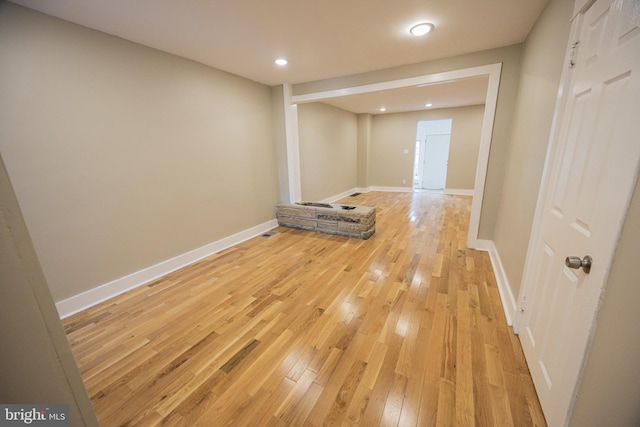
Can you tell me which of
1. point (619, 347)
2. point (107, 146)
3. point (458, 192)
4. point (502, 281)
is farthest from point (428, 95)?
point (107, 146)

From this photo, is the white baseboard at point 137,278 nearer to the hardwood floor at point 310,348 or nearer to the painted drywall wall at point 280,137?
the hardwood floor at point 310,348

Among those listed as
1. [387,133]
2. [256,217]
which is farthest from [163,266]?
[387,133]

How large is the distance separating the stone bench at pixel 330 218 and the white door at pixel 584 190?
2267 millimetres

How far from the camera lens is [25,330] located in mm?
583

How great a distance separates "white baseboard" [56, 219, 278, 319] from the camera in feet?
6.89

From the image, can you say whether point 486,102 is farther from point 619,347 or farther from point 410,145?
point 410,145

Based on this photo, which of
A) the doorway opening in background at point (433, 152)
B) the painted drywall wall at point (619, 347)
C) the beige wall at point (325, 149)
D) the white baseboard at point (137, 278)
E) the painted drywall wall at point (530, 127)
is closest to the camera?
the painted drywall wall at point (619, 347)

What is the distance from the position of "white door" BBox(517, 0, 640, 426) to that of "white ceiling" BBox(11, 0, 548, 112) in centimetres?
113

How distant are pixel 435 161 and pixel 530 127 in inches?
251

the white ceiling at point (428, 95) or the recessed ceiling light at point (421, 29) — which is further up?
the white ceiling at point (428, 95)

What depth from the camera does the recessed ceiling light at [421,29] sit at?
213cm

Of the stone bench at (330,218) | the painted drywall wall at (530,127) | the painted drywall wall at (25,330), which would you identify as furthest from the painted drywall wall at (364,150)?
the painted drywall wall at (25,330)

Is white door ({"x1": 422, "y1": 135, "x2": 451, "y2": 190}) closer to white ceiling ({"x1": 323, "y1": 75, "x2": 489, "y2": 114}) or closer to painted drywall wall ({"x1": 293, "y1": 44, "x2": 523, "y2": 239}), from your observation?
white ceiling ({"x1": 323, "y1": 75, "x2": 489, "y2": 114})

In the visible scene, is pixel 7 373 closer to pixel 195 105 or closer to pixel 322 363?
pixel 322 363
